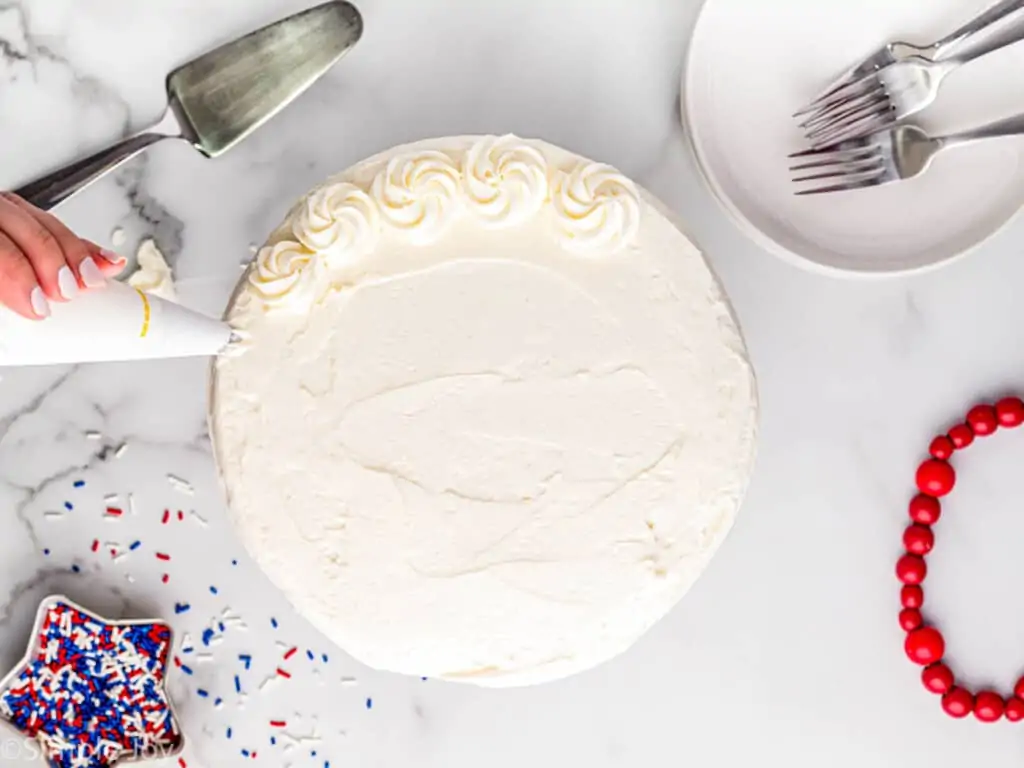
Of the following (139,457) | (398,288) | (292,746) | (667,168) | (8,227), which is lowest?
(292,746)

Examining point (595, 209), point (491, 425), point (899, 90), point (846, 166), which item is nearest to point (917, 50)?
point (899, 90)

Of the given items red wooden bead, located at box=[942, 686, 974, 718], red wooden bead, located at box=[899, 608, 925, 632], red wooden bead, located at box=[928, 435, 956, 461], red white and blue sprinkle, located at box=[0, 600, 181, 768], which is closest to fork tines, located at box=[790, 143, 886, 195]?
red wooden bead, located at box=[928, 435, 956, 461]

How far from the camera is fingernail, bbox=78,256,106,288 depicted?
1188 mm

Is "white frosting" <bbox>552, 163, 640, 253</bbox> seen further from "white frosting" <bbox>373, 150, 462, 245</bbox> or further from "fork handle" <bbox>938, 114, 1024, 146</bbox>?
"fork handle" <bbox>938, 114, 1024, 146</bbox>

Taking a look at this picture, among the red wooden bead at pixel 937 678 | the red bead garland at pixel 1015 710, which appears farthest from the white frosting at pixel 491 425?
the red bead garland at pixel 1015 710

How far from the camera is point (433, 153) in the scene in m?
1.38

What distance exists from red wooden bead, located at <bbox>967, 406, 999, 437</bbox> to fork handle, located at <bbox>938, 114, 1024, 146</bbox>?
36 centimetres

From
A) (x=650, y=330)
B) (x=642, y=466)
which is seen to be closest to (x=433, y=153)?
(x=650, y=330)

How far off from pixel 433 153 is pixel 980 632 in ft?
3.32

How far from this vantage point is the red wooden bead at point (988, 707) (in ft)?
5.43

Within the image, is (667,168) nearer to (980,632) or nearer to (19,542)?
(980,632)

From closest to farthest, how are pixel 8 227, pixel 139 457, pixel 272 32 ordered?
pixel 8 227
pixel 272 32
pixel 139 457

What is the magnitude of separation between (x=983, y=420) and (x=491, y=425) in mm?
702

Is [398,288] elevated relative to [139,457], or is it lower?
elevated
